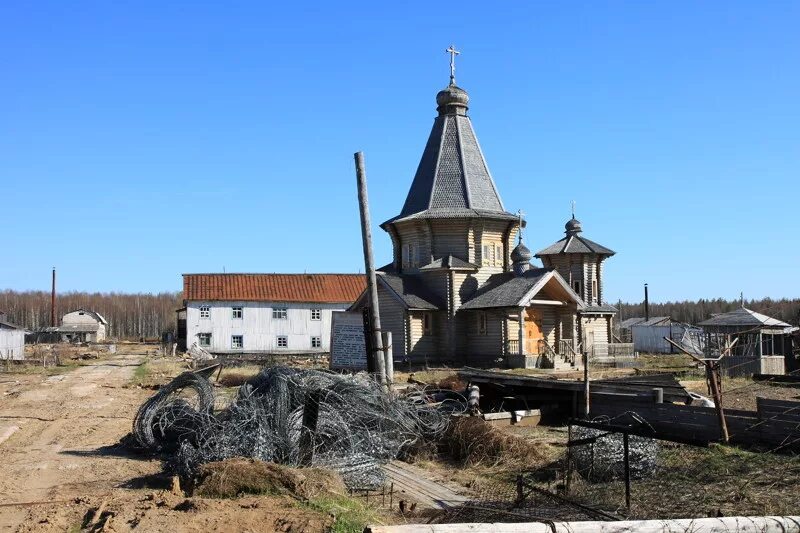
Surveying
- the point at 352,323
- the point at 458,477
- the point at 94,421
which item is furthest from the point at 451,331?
the point at 458,477

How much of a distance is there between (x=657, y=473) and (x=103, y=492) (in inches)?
281

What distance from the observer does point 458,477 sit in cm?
1123

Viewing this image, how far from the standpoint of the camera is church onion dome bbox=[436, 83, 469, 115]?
123ft

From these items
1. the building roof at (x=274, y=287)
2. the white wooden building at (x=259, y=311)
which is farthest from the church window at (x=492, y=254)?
the white wooden building at (x=259, y=311)

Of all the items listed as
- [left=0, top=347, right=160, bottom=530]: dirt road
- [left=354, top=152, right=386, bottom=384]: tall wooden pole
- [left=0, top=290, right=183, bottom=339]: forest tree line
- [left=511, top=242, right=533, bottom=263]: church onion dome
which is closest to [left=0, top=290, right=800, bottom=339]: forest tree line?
[left=0, top=290, right=183, bottom=339]: forest tree line

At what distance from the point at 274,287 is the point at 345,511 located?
44.3 meters

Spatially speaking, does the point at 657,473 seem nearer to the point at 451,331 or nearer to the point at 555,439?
the point at 555,439

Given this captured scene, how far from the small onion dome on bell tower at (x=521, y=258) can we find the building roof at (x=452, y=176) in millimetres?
1589

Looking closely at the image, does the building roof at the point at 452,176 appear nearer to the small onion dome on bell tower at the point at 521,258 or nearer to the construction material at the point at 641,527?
the small onion dome on bell tower at the point at 521,258

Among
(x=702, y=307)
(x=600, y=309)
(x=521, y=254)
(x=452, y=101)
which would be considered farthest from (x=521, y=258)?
(x=702, y=307)

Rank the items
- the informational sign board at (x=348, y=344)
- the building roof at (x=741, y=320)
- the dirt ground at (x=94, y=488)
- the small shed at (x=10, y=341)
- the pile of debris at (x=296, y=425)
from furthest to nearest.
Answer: the small shed at (x=10, y=341)
the building roof at (x=741, y=320)
the informational sign board at (x=348, y=344)
the pile of debris at (x=296, y=425)
the dirt ground at (x=94, y=488)

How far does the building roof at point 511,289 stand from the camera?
3166 cm

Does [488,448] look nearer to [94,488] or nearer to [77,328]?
[94,488]

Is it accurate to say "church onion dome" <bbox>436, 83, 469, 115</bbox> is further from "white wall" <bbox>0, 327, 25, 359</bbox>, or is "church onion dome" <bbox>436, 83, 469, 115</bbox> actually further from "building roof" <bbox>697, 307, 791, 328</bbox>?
"white wall" <bbox>0, 327, 25, 359</bbox>
